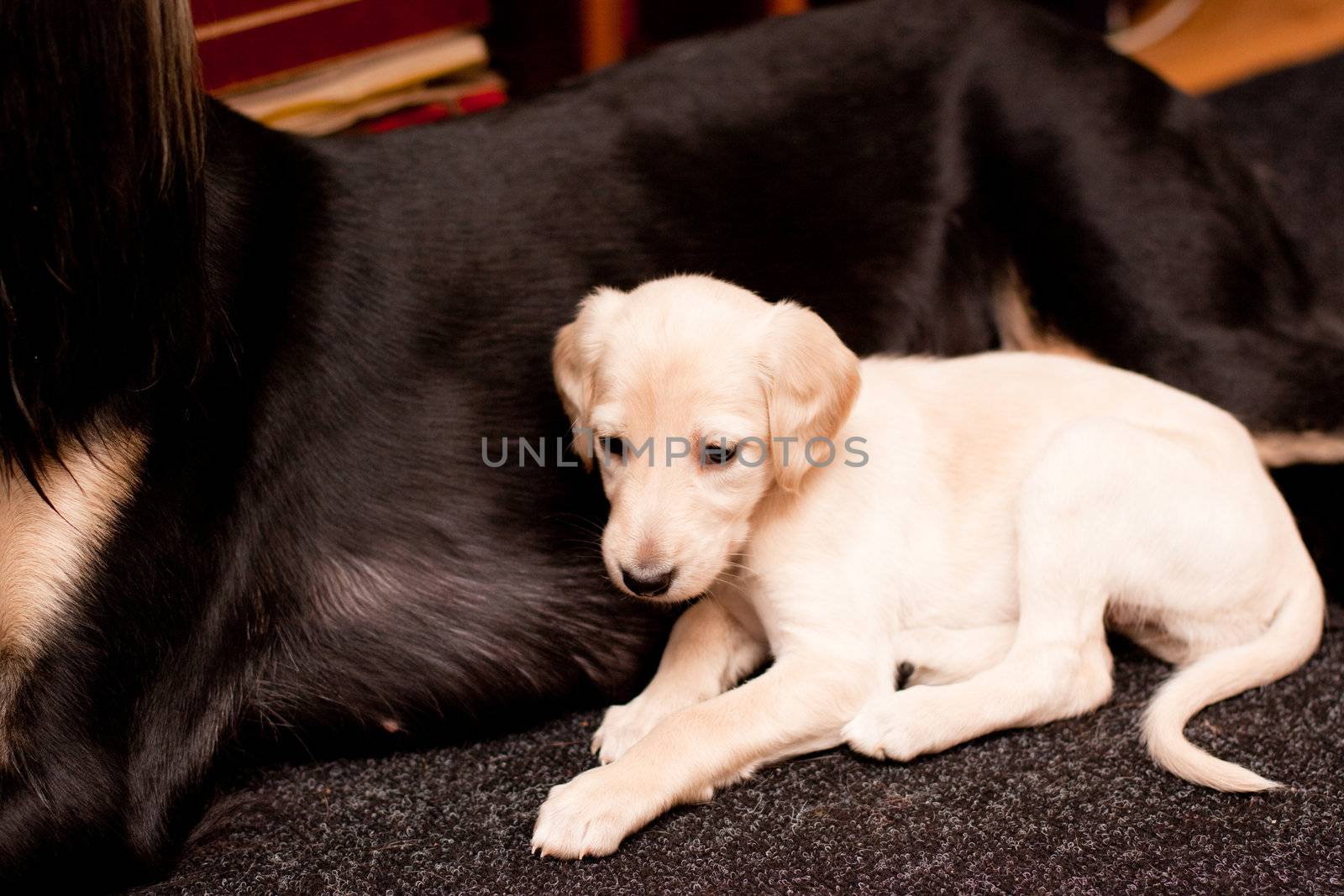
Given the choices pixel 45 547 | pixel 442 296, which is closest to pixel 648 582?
pixel 442 296

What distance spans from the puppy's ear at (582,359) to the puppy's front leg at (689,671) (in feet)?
0.83

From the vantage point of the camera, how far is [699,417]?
4.44ft

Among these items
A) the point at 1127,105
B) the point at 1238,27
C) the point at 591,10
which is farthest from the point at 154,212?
the point at 1238,27

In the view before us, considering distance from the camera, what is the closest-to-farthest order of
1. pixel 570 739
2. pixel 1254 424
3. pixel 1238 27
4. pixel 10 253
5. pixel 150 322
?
pixel 10 253 → pixel 150 322 → pixel 570 739 → pixel 1254 424 → pixel 1238 27

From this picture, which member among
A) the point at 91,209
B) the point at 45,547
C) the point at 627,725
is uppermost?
the point at 91,209

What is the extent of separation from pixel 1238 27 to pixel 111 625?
3762 mm

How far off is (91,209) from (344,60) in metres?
1.13

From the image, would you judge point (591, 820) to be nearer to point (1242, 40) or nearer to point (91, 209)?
point (91, 209)

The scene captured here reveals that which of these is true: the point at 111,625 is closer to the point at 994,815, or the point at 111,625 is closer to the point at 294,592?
the point at 294,592

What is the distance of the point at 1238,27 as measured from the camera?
3.90 m

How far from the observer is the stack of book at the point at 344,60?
2078mm

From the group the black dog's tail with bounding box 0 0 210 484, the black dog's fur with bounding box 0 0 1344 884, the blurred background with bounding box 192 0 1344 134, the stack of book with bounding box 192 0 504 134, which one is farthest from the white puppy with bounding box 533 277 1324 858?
the stack of book with bounding box 192 0 504 134

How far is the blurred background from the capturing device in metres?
2.09

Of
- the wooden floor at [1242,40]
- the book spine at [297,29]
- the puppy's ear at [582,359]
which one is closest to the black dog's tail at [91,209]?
the puppy's ear at [582,359]
